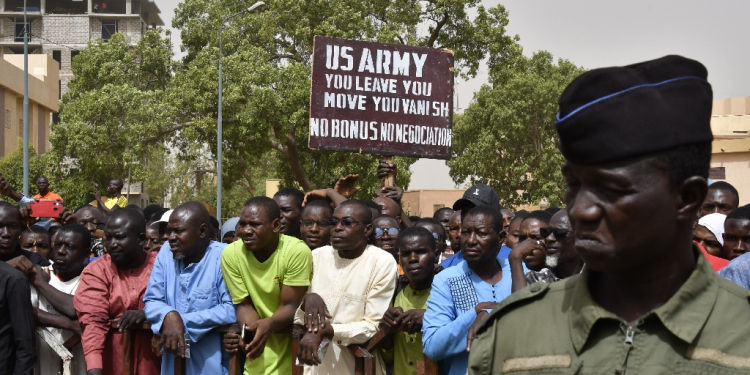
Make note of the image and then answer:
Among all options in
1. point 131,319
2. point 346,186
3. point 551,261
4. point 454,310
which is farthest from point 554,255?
point 346,186

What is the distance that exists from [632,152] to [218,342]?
3.99 meters

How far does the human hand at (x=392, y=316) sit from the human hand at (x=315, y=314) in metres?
0.38

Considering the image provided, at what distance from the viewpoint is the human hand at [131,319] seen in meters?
5.00

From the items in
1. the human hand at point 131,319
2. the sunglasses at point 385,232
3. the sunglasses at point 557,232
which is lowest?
the human hand at point 131,319

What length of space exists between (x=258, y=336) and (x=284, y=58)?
2116cm

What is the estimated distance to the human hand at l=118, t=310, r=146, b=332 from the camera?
500 cm

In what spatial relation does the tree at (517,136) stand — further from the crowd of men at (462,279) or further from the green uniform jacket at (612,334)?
the green uniform jacket at (612,334)

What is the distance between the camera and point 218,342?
508 centimetres

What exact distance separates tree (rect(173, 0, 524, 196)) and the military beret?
1973cm

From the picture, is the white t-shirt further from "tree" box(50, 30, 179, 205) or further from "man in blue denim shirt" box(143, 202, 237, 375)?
"tree" box(50, 30, 179, 205)

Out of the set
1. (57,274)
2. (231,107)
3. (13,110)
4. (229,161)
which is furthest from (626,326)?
(13,110)

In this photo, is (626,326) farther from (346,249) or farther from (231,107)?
(231,107)

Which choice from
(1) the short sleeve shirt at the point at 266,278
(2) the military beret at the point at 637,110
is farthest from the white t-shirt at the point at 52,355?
(2) the military beret at the point at 637,110

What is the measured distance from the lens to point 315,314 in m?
4.69
